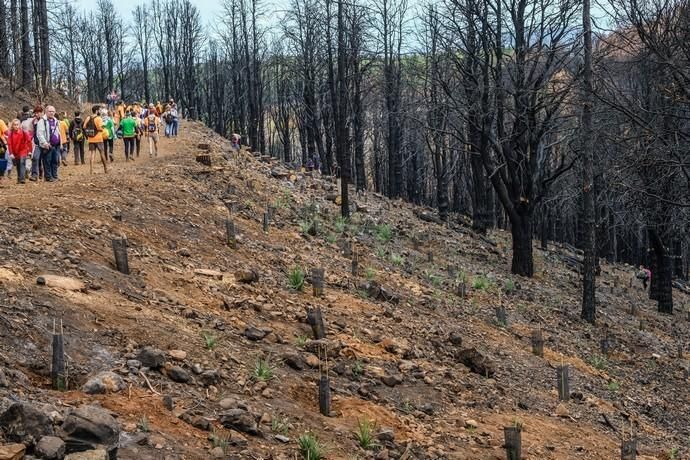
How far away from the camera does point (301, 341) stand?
866cm

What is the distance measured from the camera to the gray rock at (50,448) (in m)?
4.40

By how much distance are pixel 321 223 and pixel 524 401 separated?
9535 millimetres

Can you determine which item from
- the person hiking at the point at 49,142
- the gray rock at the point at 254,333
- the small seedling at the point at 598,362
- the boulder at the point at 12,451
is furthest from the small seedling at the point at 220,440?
the person hiking at the point at 49,142

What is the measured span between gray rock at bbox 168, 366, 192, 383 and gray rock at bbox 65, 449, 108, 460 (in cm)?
192

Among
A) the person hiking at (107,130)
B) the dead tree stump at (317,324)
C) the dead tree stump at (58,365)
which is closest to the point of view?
the dead tree stump at (58,365)

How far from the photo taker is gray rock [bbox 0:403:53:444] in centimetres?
445

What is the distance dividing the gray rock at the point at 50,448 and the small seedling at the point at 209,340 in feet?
9.63

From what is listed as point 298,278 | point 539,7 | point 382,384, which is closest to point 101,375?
point 382,384

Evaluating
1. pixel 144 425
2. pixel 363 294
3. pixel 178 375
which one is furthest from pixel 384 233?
pixel 144 425

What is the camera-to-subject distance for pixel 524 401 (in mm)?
9281

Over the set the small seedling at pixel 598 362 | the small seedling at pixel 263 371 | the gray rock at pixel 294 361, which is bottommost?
the small seedling at pixel 598 362

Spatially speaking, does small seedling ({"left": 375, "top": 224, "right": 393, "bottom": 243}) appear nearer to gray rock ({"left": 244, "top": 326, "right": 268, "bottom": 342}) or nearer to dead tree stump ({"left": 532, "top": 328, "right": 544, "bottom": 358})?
dead tree stump ({"left": 532, "top": 328, "right": 544, "bottom": 358})

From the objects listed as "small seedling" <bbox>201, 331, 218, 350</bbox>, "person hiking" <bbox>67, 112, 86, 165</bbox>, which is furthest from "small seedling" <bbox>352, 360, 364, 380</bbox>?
"person hiking" <bbox>67, 112, 86, 165</bbox>

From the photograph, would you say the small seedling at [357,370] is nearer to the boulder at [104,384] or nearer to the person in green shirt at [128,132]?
the boulder at [104,384]
